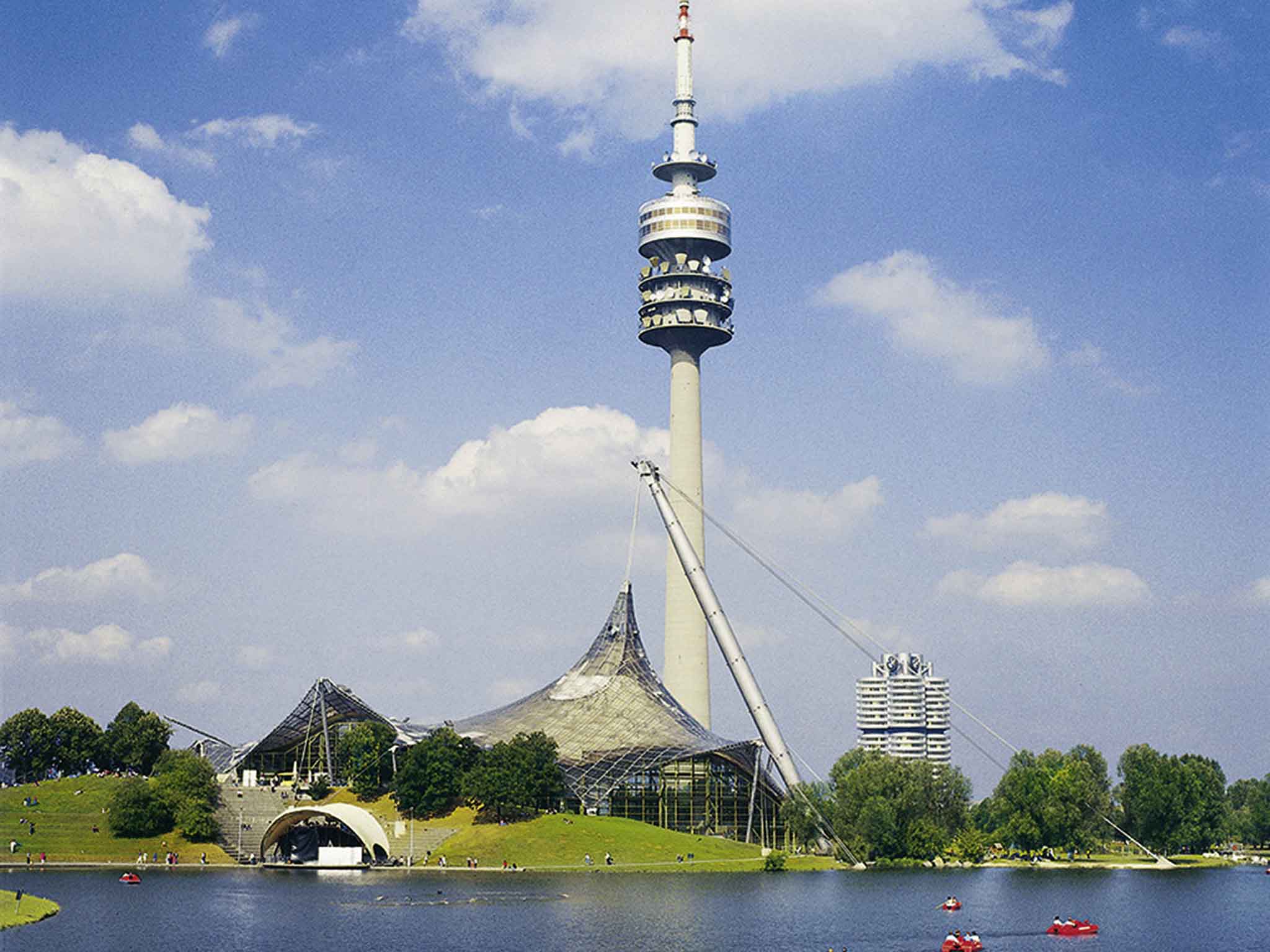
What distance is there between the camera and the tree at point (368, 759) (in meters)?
142

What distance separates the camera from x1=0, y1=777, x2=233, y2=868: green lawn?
123375mm

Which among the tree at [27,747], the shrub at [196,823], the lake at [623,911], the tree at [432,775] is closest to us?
the lake at [623,911]

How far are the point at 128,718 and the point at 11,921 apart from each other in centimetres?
8903

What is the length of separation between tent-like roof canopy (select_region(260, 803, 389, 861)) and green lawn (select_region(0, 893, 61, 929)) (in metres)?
37.2

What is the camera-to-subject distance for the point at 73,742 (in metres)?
156

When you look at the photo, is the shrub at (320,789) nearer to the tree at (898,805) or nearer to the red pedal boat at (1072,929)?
the tree at (898,805)

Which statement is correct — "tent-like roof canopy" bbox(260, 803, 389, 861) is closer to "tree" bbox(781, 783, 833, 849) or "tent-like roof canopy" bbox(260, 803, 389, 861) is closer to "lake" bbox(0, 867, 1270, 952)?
"lake" bbox(0, 867, 1270, 952)

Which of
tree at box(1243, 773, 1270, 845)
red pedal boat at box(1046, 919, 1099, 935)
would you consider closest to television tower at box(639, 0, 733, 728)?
tree at box(1243, 773, 1270, 845)

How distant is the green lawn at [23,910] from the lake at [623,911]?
3.38ft

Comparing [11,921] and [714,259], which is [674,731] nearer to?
[714,259]

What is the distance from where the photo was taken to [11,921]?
243ft

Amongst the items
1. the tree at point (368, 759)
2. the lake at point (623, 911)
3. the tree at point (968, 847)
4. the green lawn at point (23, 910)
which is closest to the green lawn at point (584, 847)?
the lake at point (623, 911)

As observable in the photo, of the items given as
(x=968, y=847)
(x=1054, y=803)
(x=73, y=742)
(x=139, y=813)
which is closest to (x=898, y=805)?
(x=968, y=847)

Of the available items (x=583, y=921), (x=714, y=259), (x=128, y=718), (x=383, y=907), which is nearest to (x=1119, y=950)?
(x=583, y=921)
